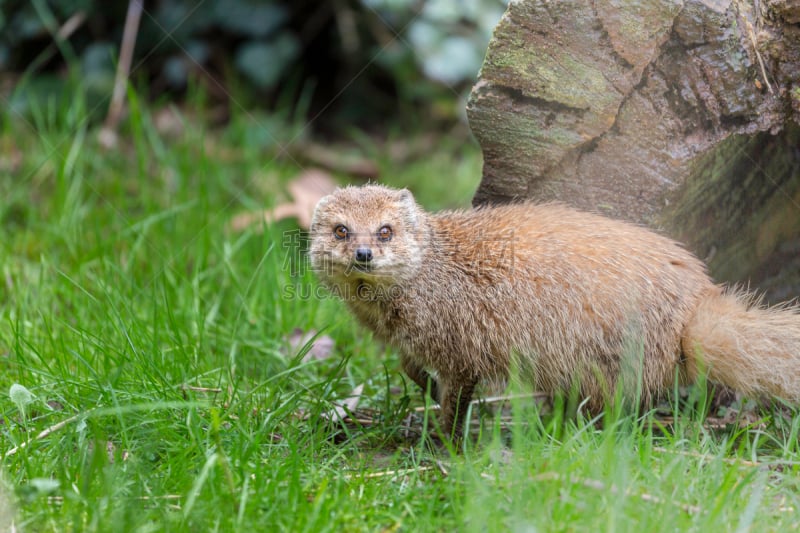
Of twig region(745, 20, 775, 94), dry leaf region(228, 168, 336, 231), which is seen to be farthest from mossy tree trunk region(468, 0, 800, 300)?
dry leaf region(228, 168, 336, 231)

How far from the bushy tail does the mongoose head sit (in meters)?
1.26

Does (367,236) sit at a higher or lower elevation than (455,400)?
higher

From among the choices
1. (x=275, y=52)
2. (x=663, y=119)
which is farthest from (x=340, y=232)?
(x=275, y=52)

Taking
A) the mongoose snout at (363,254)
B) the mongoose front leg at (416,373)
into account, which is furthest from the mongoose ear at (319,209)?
the mongoose front leg at (416,373)

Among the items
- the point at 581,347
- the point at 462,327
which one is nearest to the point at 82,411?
the point at 462,327

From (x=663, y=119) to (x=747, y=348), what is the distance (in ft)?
3.56

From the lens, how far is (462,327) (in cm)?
347

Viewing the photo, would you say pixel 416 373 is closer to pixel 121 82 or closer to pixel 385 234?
pixel 385 234

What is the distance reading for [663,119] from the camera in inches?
141

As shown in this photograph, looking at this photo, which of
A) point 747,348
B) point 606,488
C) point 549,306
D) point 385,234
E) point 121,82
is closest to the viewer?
point 606,488

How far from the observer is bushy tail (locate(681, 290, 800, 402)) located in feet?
10.5

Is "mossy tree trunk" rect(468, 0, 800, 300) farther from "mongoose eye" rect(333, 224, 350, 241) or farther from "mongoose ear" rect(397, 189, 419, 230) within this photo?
"mongoose eye" rect(333, 224, 350, 241)

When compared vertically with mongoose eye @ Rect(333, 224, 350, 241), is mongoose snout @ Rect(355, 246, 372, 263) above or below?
below

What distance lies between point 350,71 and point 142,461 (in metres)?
5.16
